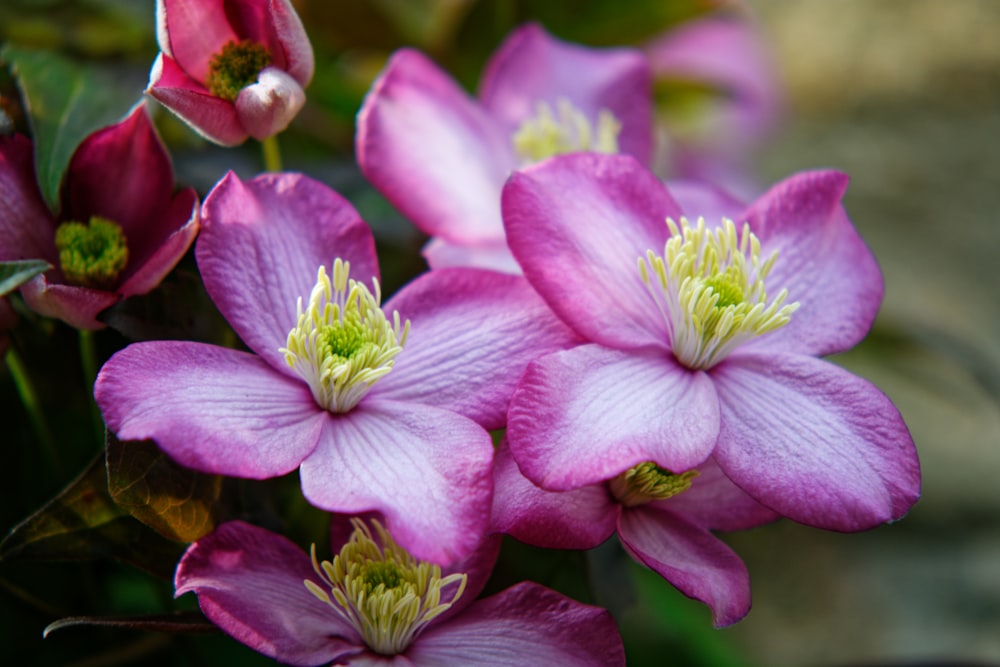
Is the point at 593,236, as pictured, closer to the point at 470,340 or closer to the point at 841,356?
the point at 470,340

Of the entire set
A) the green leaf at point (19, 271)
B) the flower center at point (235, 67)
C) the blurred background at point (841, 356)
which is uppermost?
the flower center at point (235, 67)

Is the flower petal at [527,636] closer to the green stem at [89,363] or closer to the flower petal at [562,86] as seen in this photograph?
the green stem at [89,363]

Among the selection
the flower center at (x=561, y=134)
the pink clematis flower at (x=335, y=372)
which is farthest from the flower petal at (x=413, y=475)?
the flower center at (x=561, y=134)

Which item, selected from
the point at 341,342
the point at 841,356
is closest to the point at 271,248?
the point at 341,342

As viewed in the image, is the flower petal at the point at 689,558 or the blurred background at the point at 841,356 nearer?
the flower petal at the point at 689,558

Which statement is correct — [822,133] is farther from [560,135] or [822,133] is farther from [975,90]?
[560,135]

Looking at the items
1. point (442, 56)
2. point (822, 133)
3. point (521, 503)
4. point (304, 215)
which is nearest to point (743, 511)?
point (521, 503)
